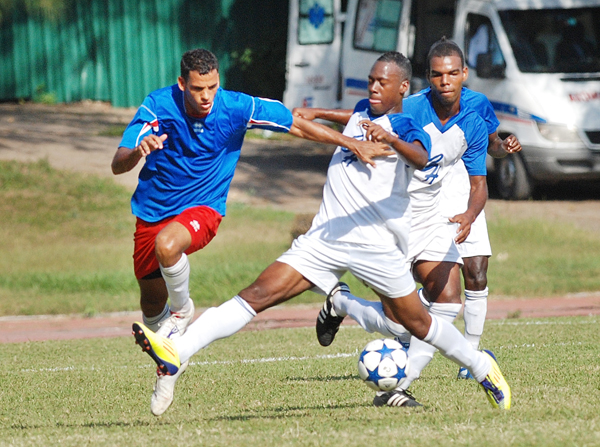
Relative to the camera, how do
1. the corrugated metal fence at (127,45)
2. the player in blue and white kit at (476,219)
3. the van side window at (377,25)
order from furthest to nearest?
the corrugated metal fence at (127,45)
the van side window at (377,25)
the player in blue and white kit at (476,219)

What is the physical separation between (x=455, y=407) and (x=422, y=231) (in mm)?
1107

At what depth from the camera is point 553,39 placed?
14914 mm

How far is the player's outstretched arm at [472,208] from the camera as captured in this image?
5.74m

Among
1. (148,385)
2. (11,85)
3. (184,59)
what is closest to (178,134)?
(184,59)

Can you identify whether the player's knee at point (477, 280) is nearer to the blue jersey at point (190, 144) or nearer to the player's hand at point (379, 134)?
the blue jersey at point (190, 144)

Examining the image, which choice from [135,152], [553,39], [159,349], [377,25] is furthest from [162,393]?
[377,25]

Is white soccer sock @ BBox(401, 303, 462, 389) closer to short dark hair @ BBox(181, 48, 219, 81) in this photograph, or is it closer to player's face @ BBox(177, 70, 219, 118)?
player's face @ BBox(177, 70, 219, 118)

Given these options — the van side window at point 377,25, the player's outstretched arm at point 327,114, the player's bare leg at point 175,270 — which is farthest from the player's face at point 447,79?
the van side window at point 377,25

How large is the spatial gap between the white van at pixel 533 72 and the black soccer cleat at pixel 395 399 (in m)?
9.66

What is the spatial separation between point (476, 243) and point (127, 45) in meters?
17.7

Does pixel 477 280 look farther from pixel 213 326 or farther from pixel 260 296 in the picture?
pixel 213 326

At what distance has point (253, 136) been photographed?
2056 centimetres

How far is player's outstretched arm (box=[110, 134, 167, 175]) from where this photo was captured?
16.8 feet

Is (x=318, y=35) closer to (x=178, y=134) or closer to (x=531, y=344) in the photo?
(x=531, y=344)
